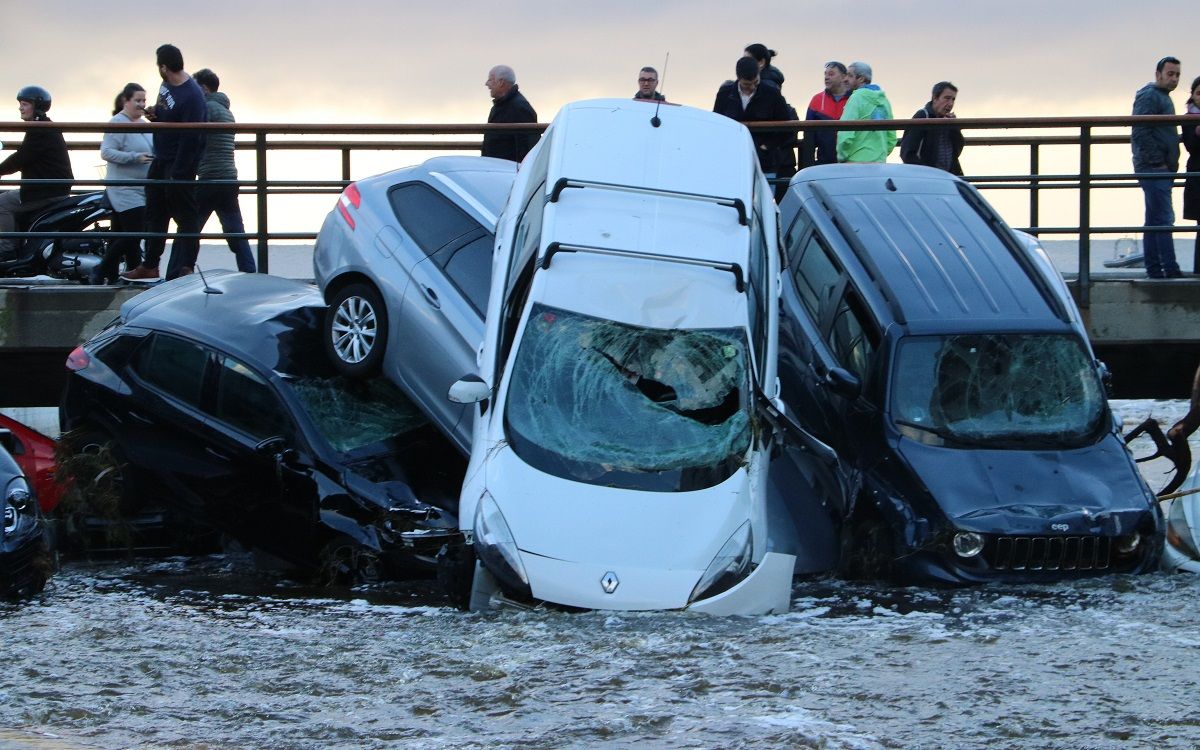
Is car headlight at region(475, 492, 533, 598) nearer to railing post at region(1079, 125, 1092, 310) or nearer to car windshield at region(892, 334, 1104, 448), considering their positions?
car windshield at region(892, 334, 1104, 448)

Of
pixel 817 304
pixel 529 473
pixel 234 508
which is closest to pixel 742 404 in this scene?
pixel 529 473

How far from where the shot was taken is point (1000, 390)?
1011 cm

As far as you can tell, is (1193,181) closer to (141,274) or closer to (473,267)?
(473,267)

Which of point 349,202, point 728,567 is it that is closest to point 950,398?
point 728,567

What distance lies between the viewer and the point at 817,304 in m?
11.2

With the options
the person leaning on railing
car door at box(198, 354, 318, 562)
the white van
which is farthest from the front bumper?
the person leaning on railing

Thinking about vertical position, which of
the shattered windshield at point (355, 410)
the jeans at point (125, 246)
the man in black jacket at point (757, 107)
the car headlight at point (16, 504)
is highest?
the man in black jacket at point (757, 107)

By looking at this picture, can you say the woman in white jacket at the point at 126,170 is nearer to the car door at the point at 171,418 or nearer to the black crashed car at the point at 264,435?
the black crashed car at the point at 264,435

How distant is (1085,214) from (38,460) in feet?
29.5

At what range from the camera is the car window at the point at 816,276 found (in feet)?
36.2

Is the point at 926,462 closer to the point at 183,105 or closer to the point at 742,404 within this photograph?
the point at 742,404

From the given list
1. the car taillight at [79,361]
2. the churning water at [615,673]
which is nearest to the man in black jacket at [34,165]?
the car taillight at [79,361]

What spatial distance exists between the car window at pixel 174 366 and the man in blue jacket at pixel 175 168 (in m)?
3.38

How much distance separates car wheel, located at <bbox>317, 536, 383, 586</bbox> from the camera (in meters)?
9.73
